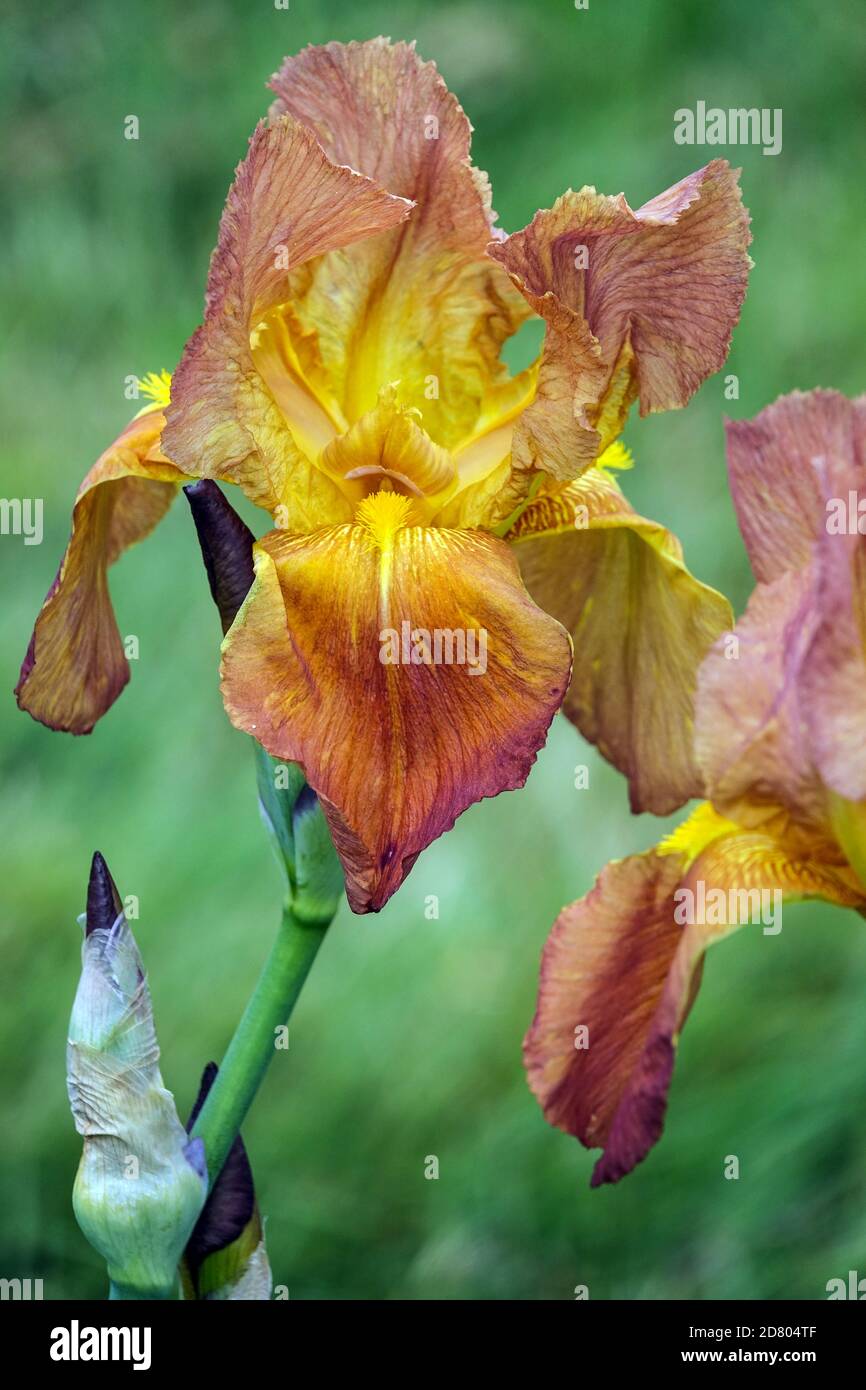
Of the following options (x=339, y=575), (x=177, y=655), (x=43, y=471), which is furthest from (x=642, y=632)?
(x=43, y=471)

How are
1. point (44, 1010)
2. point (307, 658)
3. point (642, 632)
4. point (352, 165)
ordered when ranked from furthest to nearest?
point (44, 1010)
point (642, 632)
point (352, 165)
point (307, 658)

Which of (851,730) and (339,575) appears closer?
(851,730)

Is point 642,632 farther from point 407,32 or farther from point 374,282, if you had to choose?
point 407,32

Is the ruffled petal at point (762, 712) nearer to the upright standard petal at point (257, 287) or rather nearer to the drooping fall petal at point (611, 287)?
the drooping fall petal at point (611, 287)

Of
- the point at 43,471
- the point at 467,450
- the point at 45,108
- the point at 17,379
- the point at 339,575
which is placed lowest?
the point at 339,575

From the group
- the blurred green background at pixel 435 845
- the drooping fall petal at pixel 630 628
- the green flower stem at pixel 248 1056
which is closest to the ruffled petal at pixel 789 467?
the drooping fall petal at pixel 630 628

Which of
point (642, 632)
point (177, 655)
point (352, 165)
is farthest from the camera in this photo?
point (177, 655)

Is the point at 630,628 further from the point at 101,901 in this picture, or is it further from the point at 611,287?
the point at 101,901

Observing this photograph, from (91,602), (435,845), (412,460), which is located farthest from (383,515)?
(435,845)
